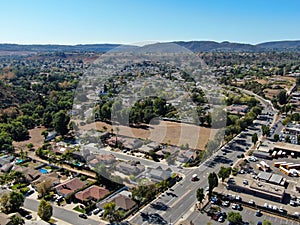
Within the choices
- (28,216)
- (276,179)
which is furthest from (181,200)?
(28,216)

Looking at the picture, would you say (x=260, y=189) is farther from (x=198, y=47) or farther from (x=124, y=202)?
(x=198, y=47)

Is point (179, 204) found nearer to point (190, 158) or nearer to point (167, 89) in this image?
point (190, 158)

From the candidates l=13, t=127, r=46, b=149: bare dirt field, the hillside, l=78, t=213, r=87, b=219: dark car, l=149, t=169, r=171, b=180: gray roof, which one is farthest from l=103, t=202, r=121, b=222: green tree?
the hillside

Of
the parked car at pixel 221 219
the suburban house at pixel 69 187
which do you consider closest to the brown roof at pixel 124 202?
the suburban house at pixel 69 187

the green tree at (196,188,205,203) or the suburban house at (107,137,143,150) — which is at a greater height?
the green tree at (196,188,205,203)

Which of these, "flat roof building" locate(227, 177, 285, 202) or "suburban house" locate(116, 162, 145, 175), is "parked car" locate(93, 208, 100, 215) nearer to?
"suburban house" locate(116, 162, 145, 175)

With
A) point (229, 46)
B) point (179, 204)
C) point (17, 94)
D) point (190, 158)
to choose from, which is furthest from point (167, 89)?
point (229, 46)
